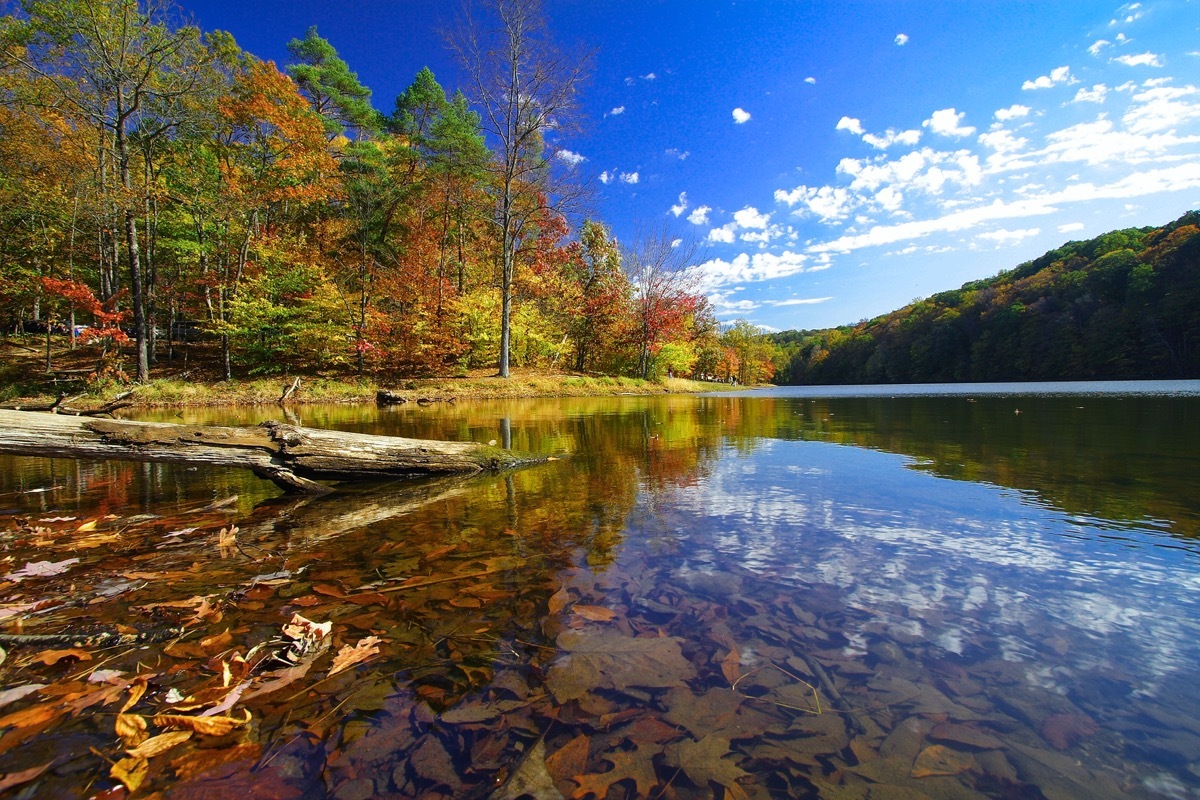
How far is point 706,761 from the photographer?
57.5 inches

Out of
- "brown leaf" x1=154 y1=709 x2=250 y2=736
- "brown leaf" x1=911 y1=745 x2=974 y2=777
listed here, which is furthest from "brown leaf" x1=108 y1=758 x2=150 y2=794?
"brown leaf" x1=911 y1=745 x2=974 y2=777

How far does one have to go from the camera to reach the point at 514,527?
3.76 meters

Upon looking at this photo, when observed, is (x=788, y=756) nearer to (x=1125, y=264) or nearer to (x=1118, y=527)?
(x=1118, y=527)

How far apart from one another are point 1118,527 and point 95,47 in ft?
82.1

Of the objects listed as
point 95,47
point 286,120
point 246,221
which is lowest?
point 246,221

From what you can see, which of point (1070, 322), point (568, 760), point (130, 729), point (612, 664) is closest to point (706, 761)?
point (568, 760)

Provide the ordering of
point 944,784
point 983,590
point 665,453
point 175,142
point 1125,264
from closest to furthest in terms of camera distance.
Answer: point 944,784 → point 983,590 → point 665,453 → point 175,142 → point 1125,264

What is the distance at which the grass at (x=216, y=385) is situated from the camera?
1480 centimetres

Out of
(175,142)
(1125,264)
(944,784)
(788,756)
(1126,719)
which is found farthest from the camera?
(1125,264)

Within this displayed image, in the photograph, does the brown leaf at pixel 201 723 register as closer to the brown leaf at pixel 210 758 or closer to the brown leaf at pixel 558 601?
the brown leaf at pixel 210 758

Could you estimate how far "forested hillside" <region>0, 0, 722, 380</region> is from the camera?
49.5ft

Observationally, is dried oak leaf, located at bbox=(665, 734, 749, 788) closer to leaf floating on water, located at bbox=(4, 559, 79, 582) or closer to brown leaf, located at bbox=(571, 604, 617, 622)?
brown leaf, located at bbox=(571, 604, 617, 622)

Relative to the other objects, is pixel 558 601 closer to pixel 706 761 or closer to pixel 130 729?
pixel 706 761

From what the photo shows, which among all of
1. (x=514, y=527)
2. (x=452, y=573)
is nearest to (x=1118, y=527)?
(x=514, y=527)
